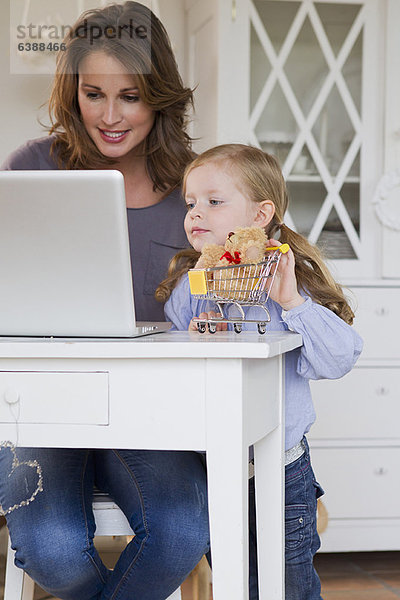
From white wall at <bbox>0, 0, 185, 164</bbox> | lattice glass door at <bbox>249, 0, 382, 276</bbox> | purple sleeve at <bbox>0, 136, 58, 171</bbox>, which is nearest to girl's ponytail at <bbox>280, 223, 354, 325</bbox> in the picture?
purple sleeve at <bbox>0, 136, 58, 171</bbox>

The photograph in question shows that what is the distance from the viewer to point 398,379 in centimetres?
239

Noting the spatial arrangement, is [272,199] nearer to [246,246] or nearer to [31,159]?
[246,246]

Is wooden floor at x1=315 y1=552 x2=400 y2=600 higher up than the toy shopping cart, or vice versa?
the toy shopping cart

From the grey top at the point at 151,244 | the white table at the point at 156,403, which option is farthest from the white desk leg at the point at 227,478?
the grey top at the point at 151,244

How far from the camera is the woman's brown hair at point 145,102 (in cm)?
185

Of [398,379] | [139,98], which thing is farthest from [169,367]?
[398,379]

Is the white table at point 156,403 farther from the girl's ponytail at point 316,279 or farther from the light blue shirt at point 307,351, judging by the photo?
the girl's ponytail at point 316,279

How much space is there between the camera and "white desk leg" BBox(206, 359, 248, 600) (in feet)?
3.20

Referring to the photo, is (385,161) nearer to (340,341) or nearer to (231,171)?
(231,171)

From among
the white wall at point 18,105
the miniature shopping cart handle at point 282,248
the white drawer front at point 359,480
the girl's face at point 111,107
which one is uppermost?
the white wall at point 18,105

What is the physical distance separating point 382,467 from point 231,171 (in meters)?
1.29

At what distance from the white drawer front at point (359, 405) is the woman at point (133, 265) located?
2.54ft

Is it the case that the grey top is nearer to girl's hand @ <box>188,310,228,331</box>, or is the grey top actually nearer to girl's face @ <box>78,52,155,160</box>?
girl's face @ <box>78,52,155,160</box>

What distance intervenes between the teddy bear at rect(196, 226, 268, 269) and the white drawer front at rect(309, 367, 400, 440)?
Answer: 4.17 ft
